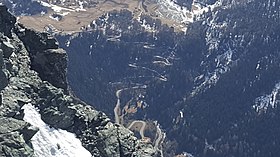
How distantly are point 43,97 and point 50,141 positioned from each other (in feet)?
23.3

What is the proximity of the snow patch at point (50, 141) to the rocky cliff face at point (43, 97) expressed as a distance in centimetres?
105

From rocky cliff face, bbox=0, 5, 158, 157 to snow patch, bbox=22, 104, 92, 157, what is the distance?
1046mm

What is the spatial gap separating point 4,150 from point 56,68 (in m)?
28.1

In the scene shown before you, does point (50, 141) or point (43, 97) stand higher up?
point (43, 97)

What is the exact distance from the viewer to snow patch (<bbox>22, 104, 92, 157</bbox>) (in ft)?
248

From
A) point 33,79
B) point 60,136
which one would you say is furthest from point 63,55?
point 60,136

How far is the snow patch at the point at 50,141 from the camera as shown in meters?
75.5

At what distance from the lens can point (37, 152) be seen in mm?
74188

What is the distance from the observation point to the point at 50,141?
7731cm

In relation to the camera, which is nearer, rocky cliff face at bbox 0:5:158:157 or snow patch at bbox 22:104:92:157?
rocky cliff face at bbox 0:5:158:157

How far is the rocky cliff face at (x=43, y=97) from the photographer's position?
73.7m

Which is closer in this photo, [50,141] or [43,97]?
[50,141]

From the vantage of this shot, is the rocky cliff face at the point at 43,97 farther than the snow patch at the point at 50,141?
No

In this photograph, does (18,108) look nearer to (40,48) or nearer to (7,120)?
(7,120)
